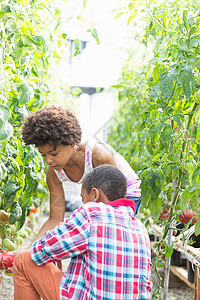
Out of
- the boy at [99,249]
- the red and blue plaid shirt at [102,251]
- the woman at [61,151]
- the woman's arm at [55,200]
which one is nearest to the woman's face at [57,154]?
the woman at [61,151]

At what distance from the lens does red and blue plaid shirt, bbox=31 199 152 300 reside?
53.2 inches

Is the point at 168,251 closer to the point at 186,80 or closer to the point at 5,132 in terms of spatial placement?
the point at 186,80

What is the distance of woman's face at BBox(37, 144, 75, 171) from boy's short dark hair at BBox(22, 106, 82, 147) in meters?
0.02

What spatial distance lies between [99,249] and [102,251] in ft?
0.04

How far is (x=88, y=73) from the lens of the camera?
7.76m

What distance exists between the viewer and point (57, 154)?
5.80 feet

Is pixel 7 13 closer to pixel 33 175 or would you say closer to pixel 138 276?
pixel 33 175

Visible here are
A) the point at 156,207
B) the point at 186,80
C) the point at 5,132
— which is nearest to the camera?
the point at 5,132

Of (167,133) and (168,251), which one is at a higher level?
(167,133)

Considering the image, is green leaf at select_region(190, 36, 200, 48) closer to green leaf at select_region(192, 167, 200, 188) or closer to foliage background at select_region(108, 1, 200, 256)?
foliage background at select_region(108, 1, 200, 256)

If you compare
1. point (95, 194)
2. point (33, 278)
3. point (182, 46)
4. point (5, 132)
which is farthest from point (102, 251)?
point (182, 46)

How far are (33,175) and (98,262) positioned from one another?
2.30 ft

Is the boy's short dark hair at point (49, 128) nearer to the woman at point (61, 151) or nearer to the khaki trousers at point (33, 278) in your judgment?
the woman at point (61, 151)

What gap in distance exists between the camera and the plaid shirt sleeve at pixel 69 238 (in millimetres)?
1351
